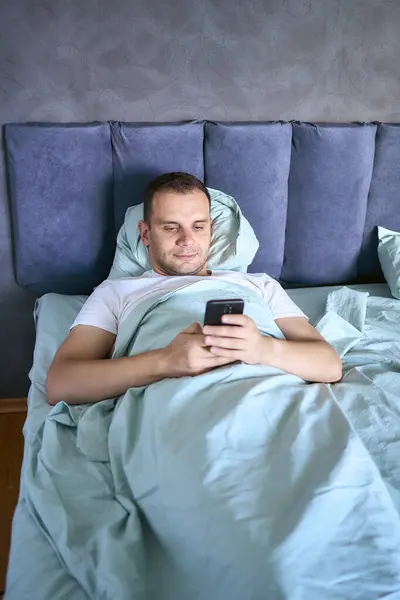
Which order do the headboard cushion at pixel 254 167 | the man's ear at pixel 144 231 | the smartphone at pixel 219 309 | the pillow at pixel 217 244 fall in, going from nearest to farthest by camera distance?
the smartphone at pixel 219 309, the man's ear at pixel 144 231, the pillow at pixel 217 244, the headboard cushion at pixel 254 167

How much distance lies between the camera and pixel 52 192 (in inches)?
63.4

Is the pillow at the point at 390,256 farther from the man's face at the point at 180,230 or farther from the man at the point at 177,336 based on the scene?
the man's face at the point at 180,230

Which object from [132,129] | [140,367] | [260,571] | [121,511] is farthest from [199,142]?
[260,571]

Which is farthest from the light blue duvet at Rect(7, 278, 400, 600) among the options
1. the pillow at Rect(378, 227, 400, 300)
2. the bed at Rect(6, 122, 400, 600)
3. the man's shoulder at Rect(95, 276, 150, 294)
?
the pillow at Rect(378, 227, 400, 300)

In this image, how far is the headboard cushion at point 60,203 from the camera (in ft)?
5.16

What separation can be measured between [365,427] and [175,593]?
50 centimetres

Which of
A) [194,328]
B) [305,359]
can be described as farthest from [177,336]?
[305,359]

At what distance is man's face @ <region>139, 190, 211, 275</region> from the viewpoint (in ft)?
4.46

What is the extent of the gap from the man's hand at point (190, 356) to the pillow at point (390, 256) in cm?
87

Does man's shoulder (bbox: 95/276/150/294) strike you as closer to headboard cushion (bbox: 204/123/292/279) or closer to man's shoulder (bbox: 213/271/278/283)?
man's shoulder (bbox: 213/271/278/283)

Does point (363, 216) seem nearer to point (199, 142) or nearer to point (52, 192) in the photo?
point (199, 142)

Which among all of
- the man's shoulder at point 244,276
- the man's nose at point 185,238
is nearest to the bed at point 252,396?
the man's shoulder at point 244,276

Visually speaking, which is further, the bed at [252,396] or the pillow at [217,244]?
the pillow at [217,244]

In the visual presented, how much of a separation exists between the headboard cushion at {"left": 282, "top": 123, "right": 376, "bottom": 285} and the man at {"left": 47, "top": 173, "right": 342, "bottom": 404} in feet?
1.36
